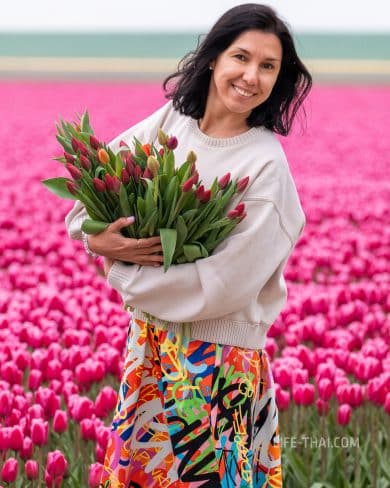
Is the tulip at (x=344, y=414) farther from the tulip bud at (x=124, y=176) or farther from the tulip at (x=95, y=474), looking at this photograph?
the tulip bud at (x=124, y=176)

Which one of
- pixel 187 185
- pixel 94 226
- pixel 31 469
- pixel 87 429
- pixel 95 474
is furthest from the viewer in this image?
pixel 87 429

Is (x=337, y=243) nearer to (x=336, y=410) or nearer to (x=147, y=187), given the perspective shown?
(x=336, y=410)

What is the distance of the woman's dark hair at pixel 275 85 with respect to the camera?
2.16 metres

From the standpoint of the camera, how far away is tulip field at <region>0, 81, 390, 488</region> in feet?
9.77

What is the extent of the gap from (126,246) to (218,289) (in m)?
0.23

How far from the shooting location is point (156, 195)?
2051mm

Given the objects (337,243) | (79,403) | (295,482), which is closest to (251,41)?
(79,403)

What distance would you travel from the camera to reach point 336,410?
3.44 m

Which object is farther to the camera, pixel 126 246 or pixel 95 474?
pixel 95 474

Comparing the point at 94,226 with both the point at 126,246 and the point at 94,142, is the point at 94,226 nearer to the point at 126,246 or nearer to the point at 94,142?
the point at 126,246

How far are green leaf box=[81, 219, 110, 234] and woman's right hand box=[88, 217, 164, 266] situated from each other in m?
0.01

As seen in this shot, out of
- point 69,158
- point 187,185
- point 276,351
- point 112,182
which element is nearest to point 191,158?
point 187,185

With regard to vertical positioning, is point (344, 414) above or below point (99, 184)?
below

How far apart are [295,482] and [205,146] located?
1323 mm
